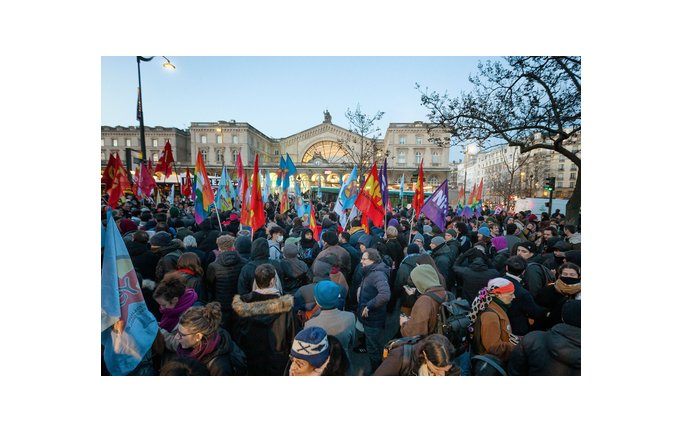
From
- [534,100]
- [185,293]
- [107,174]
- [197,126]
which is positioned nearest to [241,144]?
[197,126]

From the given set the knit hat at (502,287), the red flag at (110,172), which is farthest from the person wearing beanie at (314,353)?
the red flag at (110,172)

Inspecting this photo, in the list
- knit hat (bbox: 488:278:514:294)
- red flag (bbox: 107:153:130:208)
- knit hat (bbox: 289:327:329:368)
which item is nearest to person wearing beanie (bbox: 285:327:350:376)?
knit hat (bbox: 289:327:329:368)

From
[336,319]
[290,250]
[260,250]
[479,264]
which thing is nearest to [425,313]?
[336,319]

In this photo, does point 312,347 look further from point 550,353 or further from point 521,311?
point 521,311

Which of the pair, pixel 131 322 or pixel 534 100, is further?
pixel 534 100

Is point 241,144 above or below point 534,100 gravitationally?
above

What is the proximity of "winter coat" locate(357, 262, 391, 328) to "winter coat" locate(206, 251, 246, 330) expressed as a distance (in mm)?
1660

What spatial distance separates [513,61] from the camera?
29.2ft

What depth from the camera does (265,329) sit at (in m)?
2.55

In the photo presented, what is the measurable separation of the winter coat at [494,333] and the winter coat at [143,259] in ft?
14.1

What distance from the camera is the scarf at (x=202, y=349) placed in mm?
2170

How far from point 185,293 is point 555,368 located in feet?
10.8

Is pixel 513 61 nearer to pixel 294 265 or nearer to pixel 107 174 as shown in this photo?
pixel 294 265

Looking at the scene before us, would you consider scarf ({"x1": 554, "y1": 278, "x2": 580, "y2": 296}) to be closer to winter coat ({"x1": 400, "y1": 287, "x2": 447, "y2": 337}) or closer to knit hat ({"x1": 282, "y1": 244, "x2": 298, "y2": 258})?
winter coat ({"x1": 400, "y1": 287, "x2": 447, "y2": 337})
